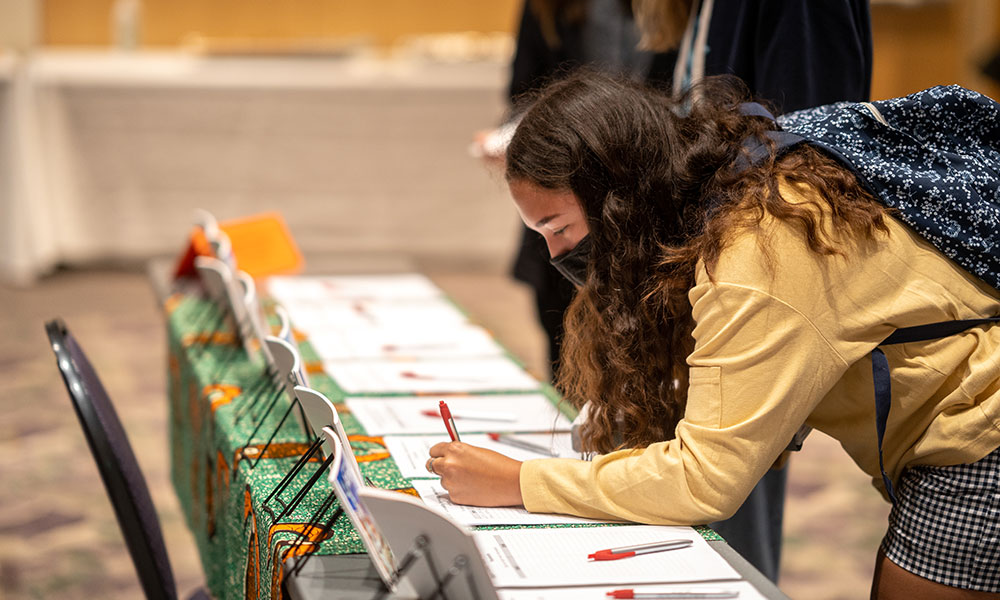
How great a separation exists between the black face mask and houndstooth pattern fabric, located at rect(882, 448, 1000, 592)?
474 mm

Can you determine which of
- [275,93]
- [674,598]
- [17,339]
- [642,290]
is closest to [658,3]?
[642,290]

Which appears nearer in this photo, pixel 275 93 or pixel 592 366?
pixel 592 366

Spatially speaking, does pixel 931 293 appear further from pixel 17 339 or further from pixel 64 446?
pixel 17 339

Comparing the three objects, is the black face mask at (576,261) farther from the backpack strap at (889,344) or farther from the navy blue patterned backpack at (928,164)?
the backpack strap at (889,344)

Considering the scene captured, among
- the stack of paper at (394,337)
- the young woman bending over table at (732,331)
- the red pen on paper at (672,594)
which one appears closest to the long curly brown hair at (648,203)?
the young woman bending over table at (732,331)

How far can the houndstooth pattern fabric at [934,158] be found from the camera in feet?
4.06

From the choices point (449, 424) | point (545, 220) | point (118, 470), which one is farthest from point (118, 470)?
point (545, 220)

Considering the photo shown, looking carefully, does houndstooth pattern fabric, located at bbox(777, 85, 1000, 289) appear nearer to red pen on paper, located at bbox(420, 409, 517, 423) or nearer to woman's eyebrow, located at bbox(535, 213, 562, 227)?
woman's eyebrow, located at bbox(535, 213, 562, 227)

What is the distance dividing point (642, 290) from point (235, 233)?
1.59 metres

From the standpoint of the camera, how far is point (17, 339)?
4.43 m

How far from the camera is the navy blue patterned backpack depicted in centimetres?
124

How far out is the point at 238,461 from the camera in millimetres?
1486

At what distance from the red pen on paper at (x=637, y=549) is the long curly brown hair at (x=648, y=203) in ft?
0.57

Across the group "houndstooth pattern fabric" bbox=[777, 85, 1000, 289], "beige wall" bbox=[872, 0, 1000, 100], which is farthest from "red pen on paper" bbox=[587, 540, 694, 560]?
"beige wall" bbox=[872, 0, 1000, 100]
